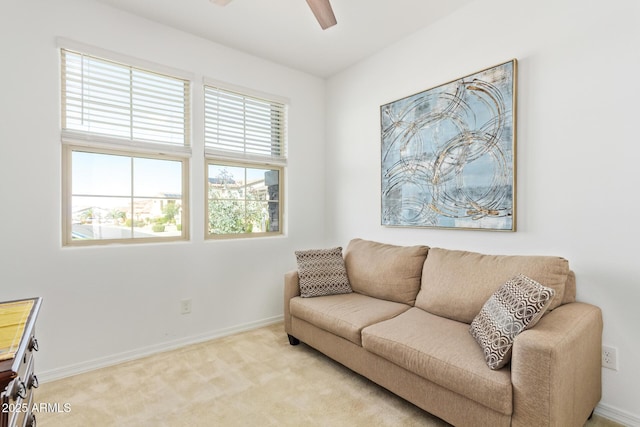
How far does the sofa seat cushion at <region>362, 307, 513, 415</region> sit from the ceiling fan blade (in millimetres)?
1940

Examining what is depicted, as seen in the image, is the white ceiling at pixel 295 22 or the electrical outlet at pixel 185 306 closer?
the white ceiling at pixel 295 22

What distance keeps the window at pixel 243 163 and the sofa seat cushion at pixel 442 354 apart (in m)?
1.78

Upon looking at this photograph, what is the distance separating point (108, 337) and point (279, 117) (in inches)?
98.8

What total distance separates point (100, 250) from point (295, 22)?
235cm

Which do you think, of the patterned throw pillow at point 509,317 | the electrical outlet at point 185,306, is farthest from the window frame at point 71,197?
the patterned throw pillow at point 509,317

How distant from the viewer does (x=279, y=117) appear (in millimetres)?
3459

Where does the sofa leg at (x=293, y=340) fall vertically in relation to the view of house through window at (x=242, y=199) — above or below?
below

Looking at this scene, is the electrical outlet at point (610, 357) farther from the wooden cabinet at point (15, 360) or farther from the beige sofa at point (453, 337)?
the wooden cabinet at point (15, 360)

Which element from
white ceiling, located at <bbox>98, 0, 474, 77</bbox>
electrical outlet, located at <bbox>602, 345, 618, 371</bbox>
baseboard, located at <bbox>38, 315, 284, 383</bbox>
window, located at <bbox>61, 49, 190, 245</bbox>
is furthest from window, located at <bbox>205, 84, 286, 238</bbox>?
electrical outlet, located at <bbox>602, 345, 618, 371</bbox>

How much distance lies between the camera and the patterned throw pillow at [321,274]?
270cm

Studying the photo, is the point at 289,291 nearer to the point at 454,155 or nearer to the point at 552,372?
the point at 454,155

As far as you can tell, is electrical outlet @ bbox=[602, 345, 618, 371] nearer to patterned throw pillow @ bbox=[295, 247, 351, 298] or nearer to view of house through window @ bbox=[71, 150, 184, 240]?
patterned throw pillow @ bbox=[295, 247, 351, 298]

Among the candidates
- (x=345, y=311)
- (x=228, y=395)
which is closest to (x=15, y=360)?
(x=228, y=395)

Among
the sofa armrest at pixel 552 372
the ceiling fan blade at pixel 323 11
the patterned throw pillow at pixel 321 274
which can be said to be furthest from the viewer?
the patterned throw pillow at pixel 321 274
